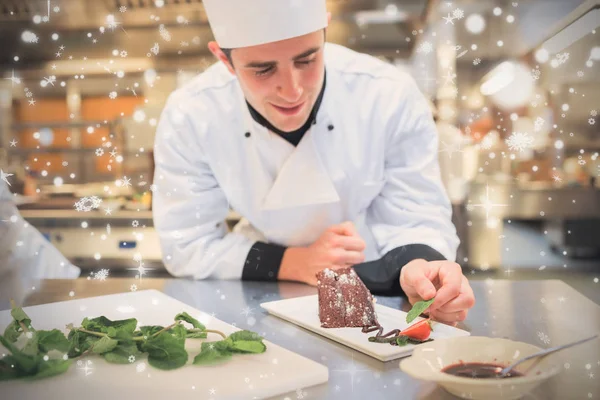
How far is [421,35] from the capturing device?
376 cm

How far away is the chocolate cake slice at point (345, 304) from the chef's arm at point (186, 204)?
57 cm

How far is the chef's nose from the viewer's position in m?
1.28

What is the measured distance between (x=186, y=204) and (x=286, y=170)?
0.31 m

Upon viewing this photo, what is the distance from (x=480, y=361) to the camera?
791 millimetres

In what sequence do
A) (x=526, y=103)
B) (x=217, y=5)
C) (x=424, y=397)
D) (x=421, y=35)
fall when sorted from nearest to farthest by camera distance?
(x=424, y=397) → (x=217, y=5) → (x=421, y=35) → (x=526, y=103)

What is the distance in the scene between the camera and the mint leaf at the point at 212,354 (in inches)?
33.7

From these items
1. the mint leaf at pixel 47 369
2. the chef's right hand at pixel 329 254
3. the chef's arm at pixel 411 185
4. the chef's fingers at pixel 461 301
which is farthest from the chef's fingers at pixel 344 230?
the mint leaf at pixel 47 369

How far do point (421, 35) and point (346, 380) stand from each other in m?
3.31

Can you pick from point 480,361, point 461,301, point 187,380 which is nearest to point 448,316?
point 461,301

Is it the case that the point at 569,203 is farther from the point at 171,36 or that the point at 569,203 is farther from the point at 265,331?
the point at 265,331

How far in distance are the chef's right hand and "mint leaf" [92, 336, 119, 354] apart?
65 cm

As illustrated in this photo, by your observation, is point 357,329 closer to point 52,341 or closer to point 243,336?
point 243,336

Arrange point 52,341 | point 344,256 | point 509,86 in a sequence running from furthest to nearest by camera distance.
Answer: point 509,86 → point 344,256 → point 52,341

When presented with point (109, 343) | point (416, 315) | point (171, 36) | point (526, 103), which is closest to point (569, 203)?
point (526, 103)
